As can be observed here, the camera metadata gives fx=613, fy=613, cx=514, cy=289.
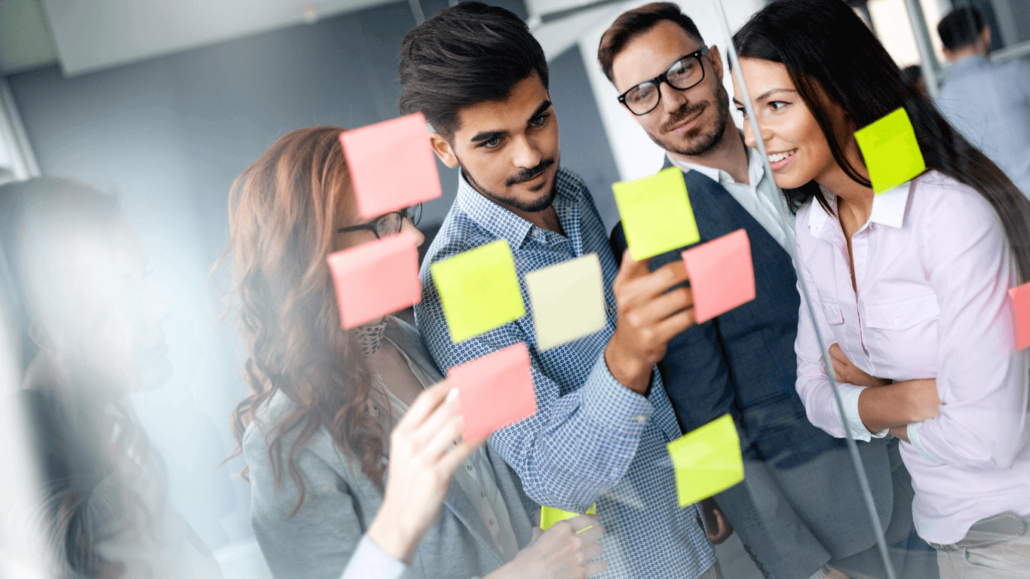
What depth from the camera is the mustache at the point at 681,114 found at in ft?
3.05

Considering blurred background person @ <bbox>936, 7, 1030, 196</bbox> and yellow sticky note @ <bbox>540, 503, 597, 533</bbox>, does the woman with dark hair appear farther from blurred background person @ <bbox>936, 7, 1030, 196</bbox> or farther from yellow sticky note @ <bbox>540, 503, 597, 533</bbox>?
yellow sticky note @ <bbox>540, 503, 597, 533</bbox>

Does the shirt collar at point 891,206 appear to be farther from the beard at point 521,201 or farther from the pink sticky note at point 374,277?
the pink sticky note at point 374,277

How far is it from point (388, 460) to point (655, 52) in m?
0.69

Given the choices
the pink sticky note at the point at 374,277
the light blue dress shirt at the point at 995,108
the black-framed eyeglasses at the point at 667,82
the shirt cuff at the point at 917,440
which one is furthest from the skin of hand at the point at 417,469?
the light blue dress shirt at the point at 995,108

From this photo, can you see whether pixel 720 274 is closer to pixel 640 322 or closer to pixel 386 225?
pixel 640 322

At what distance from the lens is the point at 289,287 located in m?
0.67

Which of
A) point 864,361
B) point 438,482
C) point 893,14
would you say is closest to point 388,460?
point 438,482

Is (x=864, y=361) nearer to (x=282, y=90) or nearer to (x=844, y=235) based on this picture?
(x=844, y=235)

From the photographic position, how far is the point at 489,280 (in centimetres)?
74

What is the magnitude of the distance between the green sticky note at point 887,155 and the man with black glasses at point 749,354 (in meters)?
0.14

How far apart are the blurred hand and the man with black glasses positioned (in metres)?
0.10

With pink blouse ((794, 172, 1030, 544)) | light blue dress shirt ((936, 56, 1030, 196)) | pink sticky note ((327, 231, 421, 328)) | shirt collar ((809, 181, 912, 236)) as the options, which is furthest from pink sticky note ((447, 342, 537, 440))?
light blue dress shirt ((936, 56, 1030, 196))

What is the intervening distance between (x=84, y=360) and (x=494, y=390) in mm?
434

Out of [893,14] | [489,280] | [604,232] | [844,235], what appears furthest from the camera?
[893,14]
